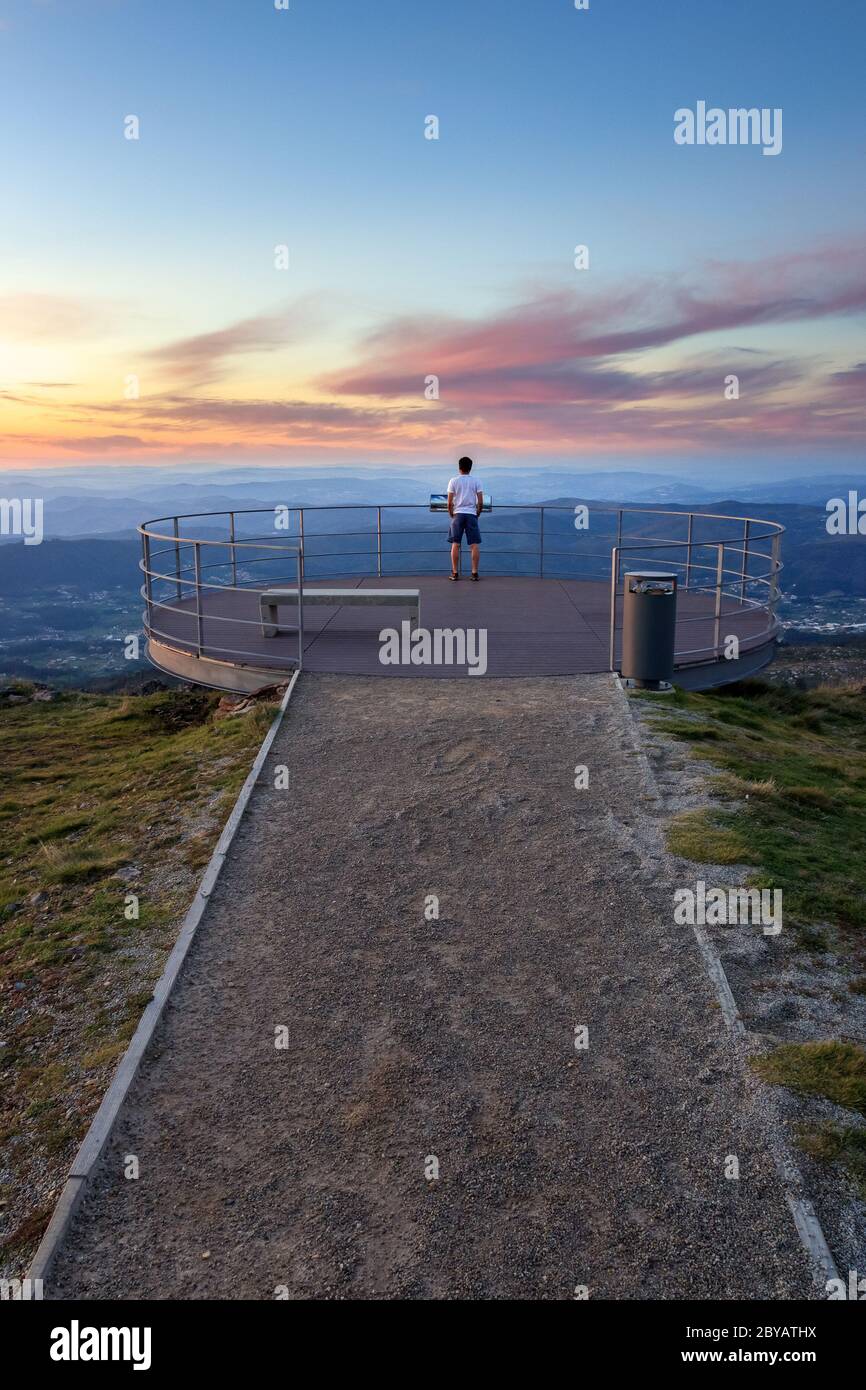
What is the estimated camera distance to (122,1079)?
4.62 metres

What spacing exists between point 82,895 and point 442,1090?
11.9 feet

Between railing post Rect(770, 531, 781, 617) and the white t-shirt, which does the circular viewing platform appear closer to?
railing post Rect(770, 531, 781, 617)

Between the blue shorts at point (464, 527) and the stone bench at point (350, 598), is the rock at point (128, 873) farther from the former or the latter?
the blue shorts at point (464, 527)

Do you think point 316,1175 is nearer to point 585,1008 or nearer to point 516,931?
point 585,1008

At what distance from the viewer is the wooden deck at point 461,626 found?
11.3 metres

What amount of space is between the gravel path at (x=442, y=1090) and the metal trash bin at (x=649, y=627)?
3.17 m

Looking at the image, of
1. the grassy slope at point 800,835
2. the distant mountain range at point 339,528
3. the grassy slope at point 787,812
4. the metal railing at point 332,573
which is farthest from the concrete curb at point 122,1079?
the distant mountain range at point 339,528

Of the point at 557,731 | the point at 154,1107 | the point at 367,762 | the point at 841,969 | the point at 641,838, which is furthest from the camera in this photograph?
the point at 557,731

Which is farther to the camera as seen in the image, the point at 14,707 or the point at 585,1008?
the point at 14,707

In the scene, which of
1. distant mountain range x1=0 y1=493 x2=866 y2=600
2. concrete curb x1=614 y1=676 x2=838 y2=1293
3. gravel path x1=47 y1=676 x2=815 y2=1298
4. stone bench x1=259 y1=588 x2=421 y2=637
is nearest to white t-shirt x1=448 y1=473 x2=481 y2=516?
stone bench x1=259 y1=588 x2=421 y2=637

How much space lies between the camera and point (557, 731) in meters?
9.12

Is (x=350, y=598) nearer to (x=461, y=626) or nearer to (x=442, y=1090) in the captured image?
(x=461, y=626)

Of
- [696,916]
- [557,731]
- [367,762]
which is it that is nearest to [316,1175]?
[696,916]

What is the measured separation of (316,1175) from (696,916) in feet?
9.52
